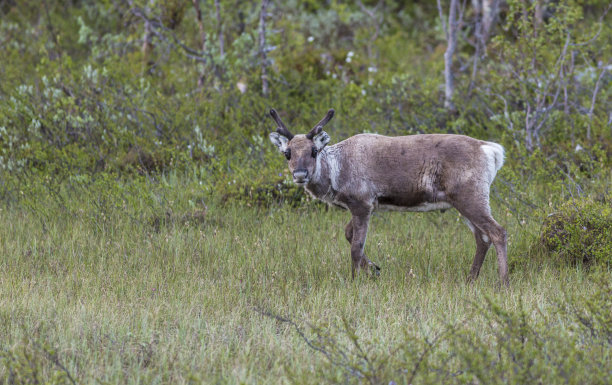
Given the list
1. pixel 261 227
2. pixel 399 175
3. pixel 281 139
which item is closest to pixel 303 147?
pixel 281 139

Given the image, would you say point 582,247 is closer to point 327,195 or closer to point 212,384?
point 327,195

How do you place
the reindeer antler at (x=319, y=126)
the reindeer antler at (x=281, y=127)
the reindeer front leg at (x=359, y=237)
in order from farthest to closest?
1. the reindeer front leg at (x=359, y=237)
2. the reindeer antler at (x=281, y=127)
3. the reindeer antler at (x=319, y=126)

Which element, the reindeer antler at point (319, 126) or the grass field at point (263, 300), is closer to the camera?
the grass field at point (263, 300)

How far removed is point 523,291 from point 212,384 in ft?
11.6

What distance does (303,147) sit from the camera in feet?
24.6

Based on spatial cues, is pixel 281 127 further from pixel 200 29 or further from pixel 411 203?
pixel 200 29

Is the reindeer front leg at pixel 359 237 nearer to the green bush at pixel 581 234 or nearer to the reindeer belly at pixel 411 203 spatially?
the reindeer belly at pixel 411 203

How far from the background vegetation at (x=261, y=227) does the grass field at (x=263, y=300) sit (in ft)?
0.08

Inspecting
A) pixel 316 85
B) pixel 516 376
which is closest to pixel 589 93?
pixel 316 85

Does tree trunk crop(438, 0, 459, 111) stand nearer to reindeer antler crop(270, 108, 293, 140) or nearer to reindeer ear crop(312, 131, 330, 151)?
reindeer ear crop(312, 131, 330, 151)

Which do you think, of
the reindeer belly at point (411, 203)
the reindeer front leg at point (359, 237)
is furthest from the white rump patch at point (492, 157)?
the reindeer front leg at point (359, 237)

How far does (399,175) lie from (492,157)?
0.99 metres

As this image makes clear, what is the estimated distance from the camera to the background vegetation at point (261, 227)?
5.39m

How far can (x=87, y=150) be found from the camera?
1137cm
